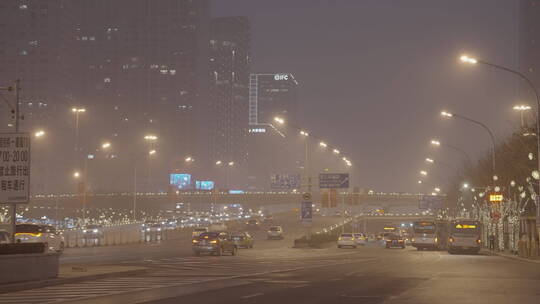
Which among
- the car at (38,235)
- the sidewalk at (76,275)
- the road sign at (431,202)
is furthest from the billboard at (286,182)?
the road sign at (431,202)

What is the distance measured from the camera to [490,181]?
8150 centimetres

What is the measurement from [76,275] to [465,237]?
138 feet

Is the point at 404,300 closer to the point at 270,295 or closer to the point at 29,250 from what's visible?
the point at 270,295

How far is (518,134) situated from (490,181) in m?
22.6

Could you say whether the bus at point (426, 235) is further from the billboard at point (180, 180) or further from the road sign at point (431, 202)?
the billboard at point (180, 180)

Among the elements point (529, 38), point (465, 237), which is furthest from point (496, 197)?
point (529, 38)

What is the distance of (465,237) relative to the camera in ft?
211

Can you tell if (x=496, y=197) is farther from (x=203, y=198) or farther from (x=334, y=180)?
(x=203, y=198)

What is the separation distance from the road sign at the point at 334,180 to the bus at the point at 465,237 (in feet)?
46.0

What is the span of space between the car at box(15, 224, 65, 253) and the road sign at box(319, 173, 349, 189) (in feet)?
111

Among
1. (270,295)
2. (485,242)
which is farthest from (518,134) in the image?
(270,295)

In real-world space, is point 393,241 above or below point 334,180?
below

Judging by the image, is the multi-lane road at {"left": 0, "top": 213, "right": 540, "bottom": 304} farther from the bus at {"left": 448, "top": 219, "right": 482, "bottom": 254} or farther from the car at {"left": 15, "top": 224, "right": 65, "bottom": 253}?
the bus at {"left": 448, "top": 219, "right": 482, "bottom": 254}

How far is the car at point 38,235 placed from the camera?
142ft
